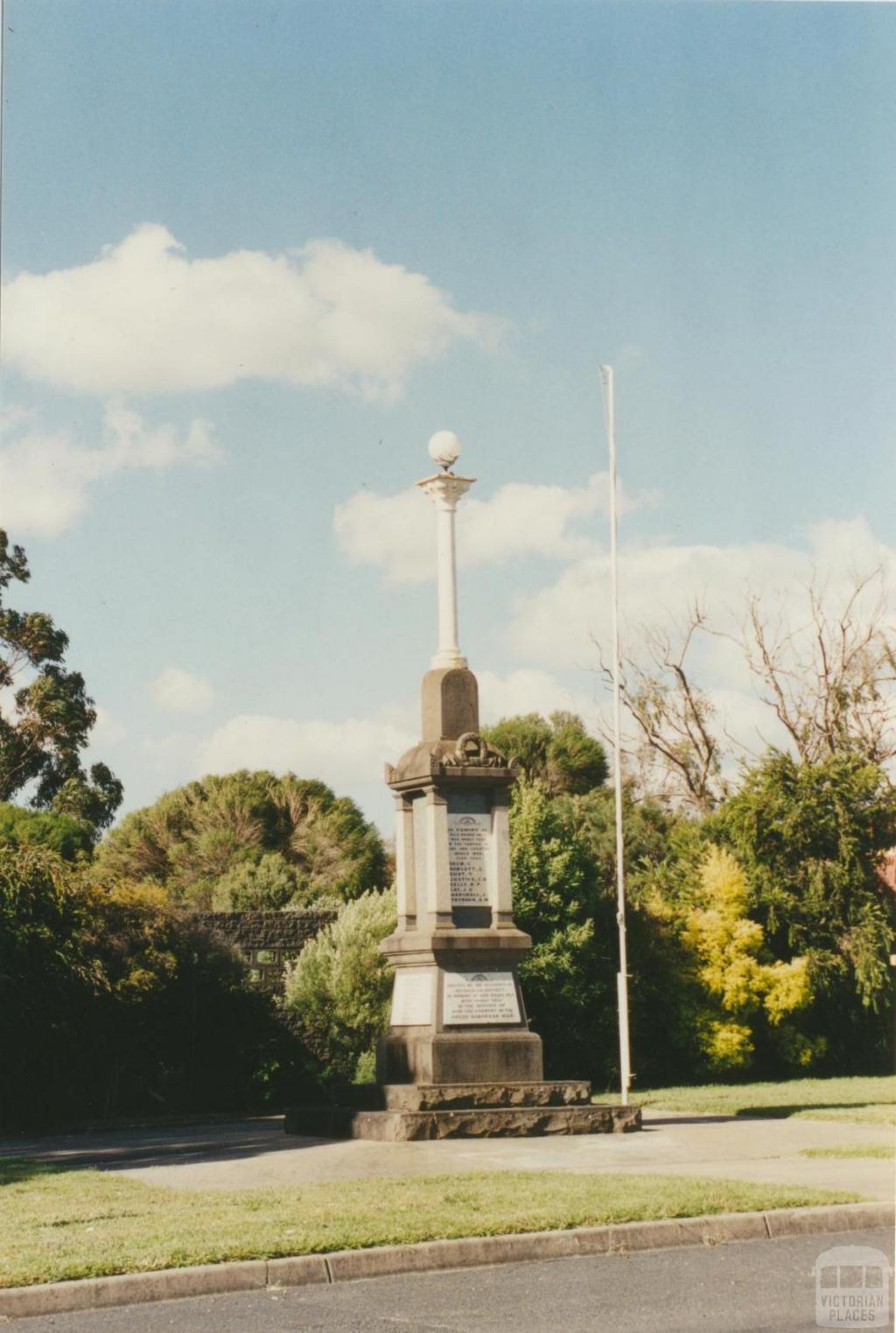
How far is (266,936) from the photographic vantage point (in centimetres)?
2364

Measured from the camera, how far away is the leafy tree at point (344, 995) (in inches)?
888

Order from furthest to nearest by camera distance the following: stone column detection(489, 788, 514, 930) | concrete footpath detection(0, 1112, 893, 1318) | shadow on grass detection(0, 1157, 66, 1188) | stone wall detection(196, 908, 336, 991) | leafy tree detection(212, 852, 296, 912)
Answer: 1. leafy tree detection(212, 852, 296, 912)
2. stone wall detection(196, 908, 336, 991)
3. stone column detection(489, 788, 514, 930)
4. shadow on grass detection(0, 1157, 66, 1188)
5. concrete footpath detection(0, 1112, 893, 1318)

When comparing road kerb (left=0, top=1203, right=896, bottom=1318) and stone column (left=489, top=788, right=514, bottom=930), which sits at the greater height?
stone column (left=489, top=788, right=514, bottom=930)

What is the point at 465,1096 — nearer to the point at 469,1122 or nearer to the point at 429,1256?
the point at 469,1122

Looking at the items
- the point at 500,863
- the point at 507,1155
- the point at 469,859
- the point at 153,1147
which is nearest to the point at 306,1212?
the point at 507,1155

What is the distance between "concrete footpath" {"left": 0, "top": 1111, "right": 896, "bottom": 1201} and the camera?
1150 cm

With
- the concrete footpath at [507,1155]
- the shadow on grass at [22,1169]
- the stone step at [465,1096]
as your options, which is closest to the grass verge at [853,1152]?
the concrete footpath at [507,1155]

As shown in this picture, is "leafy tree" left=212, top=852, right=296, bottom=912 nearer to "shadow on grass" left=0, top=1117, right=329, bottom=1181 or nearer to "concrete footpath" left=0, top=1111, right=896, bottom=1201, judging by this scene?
"shadow on grass" left=0, top=1117, right=329, bottom=1181

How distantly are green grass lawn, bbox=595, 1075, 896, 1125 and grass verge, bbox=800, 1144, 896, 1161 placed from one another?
9.82ft

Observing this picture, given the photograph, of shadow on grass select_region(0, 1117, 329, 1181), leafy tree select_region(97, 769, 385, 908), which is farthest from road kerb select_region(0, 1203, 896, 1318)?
leafy tree select_region(97, 769, 385, 908)

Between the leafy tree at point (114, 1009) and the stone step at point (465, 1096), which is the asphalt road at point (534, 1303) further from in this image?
the leafy tree at point (114, 1009)

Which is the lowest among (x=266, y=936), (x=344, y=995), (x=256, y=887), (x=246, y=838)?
(x=344, y=995)

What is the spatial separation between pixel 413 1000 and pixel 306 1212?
21.6ft

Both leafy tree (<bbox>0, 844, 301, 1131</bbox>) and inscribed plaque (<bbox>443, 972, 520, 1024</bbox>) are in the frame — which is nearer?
inscribed plaque (<bbox>443, 972, 520, 1024</bbox>)
